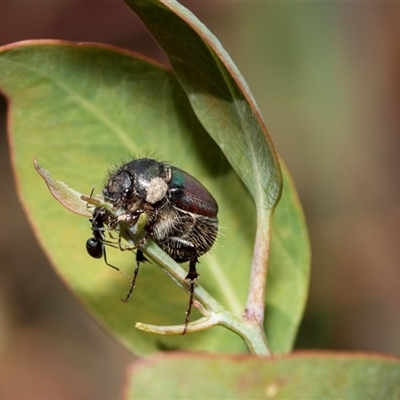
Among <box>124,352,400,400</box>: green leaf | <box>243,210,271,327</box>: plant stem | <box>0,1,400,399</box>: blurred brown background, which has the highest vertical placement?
<box>0,1,400,399</box>: blurred brown background

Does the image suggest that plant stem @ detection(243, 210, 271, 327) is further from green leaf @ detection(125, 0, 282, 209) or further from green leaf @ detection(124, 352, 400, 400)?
green leaf @ detection(124, 352, 400, 400)

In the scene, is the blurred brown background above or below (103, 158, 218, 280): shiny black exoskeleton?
above

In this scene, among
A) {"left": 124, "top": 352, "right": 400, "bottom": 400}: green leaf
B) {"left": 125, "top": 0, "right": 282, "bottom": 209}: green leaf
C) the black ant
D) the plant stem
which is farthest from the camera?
the black ant

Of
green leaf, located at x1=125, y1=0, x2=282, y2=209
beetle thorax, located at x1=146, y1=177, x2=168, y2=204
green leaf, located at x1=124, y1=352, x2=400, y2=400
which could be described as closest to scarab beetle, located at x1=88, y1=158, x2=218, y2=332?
beetle thorax, located at x1=146, y1=177, x2=168, y2=204

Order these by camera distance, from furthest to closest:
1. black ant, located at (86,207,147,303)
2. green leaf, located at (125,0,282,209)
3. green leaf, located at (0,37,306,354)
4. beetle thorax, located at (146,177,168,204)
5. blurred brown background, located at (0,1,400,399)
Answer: blurred brown background, located at (0,1,400,399), beetle thorax, located at (146,177,168,204), green leaf, located at (0,37,306,354), black ant, located at (86,207,147,303), green leaf, located at (125,0,282,209)

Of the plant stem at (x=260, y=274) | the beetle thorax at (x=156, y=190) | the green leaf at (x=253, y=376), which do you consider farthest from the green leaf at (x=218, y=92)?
the green leaf at (x=253, y=376)

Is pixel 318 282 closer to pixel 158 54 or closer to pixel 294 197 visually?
pixel 294 197
